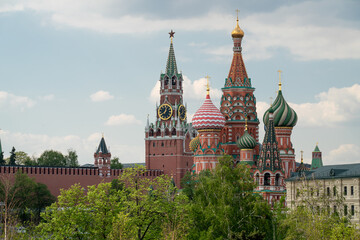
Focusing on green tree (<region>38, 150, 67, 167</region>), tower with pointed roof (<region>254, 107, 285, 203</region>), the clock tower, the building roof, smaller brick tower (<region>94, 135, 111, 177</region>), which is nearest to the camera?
the building roof

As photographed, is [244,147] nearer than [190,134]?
Yes

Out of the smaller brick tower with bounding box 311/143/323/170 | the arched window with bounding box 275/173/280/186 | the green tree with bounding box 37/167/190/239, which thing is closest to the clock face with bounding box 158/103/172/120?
the smaller brick tower with bounding box 311/143/323/170

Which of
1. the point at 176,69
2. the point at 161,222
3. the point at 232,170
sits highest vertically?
the point at 176,69

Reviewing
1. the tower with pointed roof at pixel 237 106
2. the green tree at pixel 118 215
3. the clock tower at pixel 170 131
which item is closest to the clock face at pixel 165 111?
the clock tower at pixel 170 131

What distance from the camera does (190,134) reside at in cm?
10712

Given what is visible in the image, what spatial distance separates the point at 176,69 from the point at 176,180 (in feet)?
53.6

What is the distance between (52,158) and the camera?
107 m

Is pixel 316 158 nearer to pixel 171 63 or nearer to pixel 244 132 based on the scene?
pixel 171 63

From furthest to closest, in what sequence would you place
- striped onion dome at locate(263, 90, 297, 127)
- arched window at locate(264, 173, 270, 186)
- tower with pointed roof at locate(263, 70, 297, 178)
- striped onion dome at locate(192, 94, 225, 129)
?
striped onion dome at locate(192, 94, 225, 129) → striped onion dome at locate(263, 90, 297, 127) → tower with pointed roof at locate(263, 70, 297, 178) → arched window at locate(264, 173, 270, 186)

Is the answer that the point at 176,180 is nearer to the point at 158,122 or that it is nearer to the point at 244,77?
the point at 158,122

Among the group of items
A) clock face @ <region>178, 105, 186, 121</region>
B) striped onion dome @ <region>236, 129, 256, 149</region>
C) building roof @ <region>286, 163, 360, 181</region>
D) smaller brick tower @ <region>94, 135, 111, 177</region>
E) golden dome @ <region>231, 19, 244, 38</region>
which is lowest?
building roof @ <region>286, 163, 360, 181</region>

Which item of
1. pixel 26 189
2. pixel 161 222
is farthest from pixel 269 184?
pixel 161 222

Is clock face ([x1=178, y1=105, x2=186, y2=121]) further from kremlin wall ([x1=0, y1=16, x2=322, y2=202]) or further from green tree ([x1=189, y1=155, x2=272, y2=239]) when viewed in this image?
green tree ([x1=189, y1=155, x2=272, y2=239])

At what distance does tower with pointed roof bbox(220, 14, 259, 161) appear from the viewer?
78938mm
